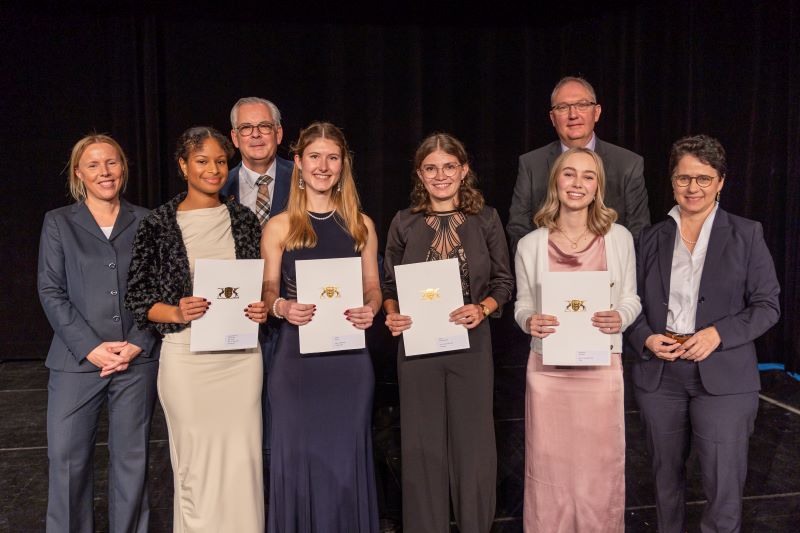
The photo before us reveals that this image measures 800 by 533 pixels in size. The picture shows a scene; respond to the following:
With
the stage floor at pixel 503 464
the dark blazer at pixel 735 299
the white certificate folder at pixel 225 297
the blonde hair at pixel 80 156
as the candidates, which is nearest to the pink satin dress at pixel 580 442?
the dark blazer at pixel 735 299

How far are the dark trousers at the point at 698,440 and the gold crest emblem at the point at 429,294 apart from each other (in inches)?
34.6

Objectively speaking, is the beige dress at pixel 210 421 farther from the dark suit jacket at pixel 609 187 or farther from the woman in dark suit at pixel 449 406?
the dark suit jacket at pixel 609 187

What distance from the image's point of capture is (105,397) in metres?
2.77

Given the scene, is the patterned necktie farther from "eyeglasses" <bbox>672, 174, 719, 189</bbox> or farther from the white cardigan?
"eyeglasses" <bbox>672, 174, 719, 189</bbox>

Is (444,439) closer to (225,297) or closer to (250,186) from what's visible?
(225,297)

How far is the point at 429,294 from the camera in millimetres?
2598

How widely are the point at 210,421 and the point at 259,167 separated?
1435 mm

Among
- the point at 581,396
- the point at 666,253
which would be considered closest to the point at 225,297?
the point at 581,396

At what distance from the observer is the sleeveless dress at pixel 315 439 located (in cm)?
266

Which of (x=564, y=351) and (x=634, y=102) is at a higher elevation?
(x=634, y=102)

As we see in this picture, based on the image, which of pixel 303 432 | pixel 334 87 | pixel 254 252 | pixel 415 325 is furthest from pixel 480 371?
pixel 334 87

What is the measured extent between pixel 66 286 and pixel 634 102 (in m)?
5.09

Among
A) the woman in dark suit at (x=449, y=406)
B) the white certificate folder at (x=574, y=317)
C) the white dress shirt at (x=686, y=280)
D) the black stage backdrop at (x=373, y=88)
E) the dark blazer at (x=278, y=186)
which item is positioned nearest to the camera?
the white certificate folder at (x=574, y=317)

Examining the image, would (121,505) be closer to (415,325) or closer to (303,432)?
(303,432)
